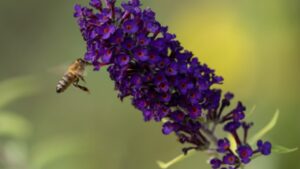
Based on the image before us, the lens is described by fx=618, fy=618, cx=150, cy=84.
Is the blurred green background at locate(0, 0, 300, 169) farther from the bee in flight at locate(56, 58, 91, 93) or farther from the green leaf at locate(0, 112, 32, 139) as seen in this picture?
the bee in flight at locate(56, 58, 91, 93)

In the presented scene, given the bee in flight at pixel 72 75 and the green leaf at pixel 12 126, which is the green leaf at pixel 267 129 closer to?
the bee in flight at pixel 72 75

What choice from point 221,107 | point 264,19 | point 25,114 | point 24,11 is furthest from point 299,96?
point 24,11

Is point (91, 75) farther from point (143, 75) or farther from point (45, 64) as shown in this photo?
point (143, 75)

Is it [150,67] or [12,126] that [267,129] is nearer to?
[150,67]

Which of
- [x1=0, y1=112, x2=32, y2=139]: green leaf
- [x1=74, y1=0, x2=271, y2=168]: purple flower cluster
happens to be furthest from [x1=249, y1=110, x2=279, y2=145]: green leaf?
[x1=0, y1=112, x2=32, y2=139]: green leaf

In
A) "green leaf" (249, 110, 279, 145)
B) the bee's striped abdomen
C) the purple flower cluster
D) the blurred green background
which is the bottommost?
"green leaf" (249, 110, 279, 145)

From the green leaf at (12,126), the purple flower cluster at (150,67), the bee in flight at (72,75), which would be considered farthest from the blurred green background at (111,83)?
the purple flower cluster at (150,67)
